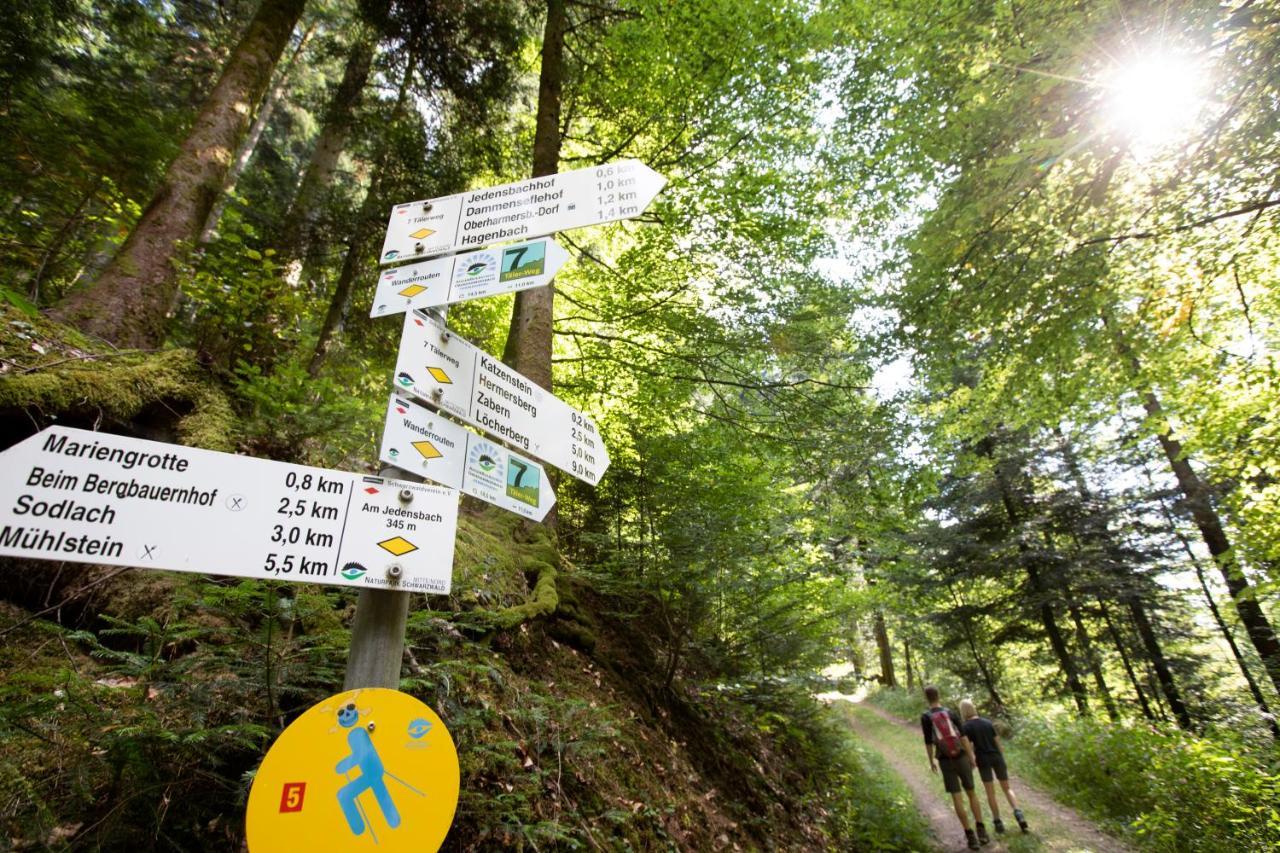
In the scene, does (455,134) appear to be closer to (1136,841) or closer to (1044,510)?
(1136,841)

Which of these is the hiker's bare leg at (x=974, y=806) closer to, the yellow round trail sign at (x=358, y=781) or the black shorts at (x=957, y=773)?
the black shorts at (x=957, y=773)

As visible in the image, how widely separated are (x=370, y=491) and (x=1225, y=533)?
17353 millimetres

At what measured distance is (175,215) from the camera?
490cm

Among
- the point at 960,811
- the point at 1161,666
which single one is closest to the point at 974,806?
the point at 960,811

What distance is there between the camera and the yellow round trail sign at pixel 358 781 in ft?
4.05

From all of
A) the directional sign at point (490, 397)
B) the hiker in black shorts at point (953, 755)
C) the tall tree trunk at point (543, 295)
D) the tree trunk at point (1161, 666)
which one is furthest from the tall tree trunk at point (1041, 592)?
the directional sign at point (490, 397)

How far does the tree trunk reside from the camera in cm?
1222

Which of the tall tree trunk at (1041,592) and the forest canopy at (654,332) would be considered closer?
the forest canopy at (654,332)

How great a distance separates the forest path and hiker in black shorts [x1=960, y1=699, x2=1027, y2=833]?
24 centimetres

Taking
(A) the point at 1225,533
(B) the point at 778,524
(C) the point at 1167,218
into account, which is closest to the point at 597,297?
(B) the point at 778,524

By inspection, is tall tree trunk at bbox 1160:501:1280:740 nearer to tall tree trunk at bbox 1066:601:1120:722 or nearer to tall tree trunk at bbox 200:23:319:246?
tall tree trunk at bbox 1066:601:1120:722

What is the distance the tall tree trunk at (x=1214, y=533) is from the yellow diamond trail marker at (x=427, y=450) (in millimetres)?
7452

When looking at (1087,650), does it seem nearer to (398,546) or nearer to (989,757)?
(989,757)

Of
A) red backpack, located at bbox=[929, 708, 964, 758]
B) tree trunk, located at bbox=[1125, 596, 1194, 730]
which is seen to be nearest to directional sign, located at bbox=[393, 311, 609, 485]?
red backpack, located at bbox=[929, 708, 964, 758]
